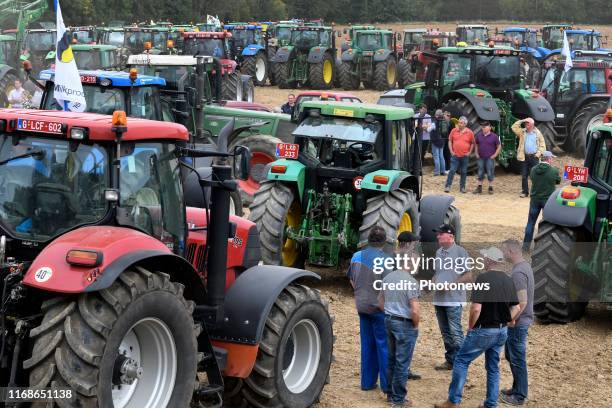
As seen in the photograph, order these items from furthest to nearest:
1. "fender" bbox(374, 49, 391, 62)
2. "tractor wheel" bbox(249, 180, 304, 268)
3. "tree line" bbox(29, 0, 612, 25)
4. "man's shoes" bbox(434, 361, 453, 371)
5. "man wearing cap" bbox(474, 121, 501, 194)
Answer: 1. "tree line" bbox(29, 0, 612, 25)
2. "fender" bbox(374, 49, 391, 62)
3. "man wearing cap" bbox(474, 121, 501, 194)
4. "tractor wheel" bbox(249, 180, 304, 268)
5. "man's shoes" bbox(434, 361, 453, 371)

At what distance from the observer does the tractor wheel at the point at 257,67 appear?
1479 inches

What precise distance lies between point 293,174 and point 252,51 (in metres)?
26.0

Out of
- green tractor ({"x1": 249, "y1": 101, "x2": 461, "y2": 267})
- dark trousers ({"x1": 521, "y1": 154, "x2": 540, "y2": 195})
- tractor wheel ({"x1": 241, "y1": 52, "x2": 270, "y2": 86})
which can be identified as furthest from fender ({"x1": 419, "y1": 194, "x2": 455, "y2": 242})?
tractor wheel ({"x1": 241, "y1": 52, "x2": 270, "y2": 86})

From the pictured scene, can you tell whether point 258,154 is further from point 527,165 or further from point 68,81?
point 68,81

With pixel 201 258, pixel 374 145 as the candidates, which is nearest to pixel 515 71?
pixel 374 145

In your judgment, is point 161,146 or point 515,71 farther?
point 515,71

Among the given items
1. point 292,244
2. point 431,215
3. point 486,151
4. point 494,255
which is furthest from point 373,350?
point 486,151

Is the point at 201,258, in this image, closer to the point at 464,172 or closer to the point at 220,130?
the point at 220,130

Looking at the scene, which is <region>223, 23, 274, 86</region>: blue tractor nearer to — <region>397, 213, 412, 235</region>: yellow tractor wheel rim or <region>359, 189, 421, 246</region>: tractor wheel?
<region>397, 213, 412, 235</region>: yellow tractor wheel rim

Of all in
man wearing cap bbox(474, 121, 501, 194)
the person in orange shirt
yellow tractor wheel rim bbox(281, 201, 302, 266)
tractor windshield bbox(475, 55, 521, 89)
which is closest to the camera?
yellow tractor wheel rim bbox(281, 201, 302, 266)

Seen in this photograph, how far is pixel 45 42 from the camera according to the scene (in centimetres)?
3216

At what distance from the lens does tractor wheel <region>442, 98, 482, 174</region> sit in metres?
20.5

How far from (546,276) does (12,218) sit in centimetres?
639

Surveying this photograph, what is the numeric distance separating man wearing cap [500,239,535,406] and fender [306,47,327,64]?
91.2ft
